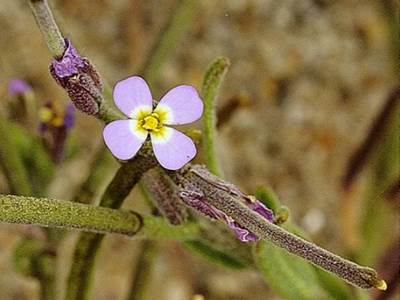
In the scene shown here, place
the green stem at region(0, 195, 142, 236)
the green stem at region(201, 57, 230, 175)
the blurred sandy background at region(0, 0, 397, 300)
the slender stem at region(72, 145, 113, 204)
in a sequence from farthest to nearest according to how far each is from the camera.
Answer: the blurred sandy background at region(0, 0, 397, 300)
the slender stem at region(72, 145, 113, 204)
the green stem at region(201, 57, 230, 175)
the green stem at region(0, 195, 142, 236)

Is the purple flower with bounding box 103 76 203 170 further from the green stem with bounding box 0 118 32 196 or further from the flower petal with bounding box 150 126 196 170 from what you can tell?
the green stem with bounding box 0 118 32 196

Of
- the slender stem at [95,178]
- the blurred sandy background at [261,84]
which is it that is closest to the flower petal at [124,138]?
the slender stem at [95,178]

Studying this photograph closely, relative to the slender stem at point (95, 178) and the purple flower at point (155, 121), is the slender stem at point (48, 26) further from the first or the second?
the slender stem at point (95, 178)

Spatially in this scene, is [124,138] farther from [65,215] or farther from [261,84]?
[261,84]

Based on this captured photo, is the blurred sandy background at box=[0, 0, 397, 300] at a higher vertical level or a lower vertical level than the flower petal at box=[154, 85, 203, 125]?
higher

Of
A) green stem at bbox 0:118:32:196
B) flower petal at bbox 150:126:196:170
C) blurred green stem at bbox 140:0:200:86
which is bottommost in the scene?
flower petal at bbox 150:126:196:170

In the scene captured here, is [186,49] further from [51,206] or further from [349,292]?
[51,206]

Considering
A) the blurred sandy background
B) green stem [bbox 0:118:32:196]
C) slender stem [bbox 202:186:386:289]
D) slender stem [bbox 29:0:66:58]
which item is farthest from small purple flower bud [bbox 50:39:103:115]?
the blurred sandy background
